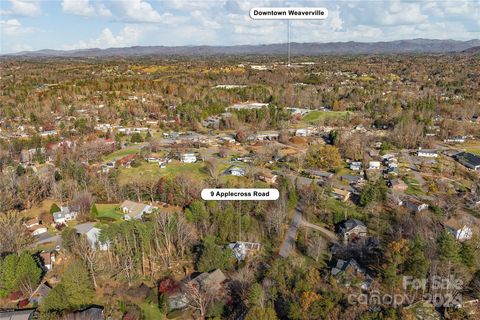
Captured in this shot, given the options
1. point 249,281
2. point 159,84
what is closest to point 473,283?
point 249,281

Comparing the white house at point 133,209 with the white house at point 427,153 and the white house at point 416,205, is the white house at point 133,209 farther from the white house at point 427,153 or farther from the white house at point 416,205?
the white house at point 427,153

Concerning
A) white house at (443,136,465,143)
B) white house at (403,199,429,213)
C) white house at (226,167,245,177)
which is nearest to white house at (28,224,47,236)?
white house at (226,167,245,177)

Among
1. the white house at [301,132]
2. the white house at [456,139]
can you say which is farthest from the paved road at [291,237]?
the white house at [456,139]

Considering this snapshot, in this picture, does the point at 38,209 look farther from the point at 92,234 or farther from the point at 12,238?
the point at 92,234

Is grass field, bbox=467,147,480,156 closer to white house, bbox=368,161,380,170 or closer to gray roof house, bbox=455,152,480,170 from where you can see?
gray roof house, bbox=455,152,480,170

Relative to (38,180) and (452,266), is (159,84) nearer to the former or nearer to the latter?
(38,180)

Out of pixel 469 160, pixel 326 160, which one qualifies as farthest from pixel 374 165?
pixel 469 160

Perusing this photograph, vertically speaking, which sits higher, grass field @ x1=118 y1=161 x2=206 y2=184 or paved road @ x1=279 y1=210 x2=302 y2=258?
grass field @ x1=118 y1=161 x2=206 y2=184
